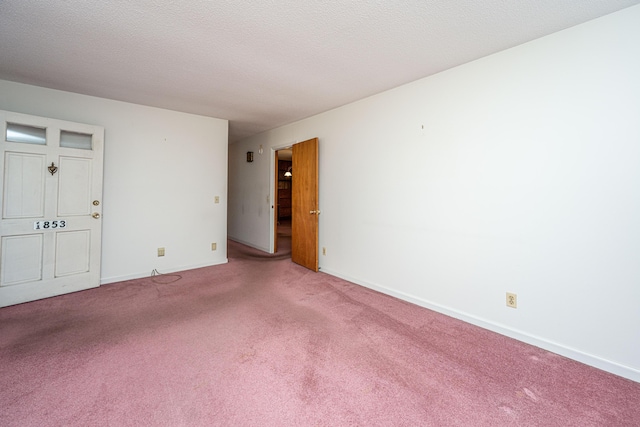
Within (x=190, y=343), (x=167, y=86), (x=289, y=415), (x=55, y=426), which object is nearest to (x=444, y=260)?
(x=289, y=415)

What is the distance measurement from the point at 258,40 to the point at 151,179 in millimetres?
2809

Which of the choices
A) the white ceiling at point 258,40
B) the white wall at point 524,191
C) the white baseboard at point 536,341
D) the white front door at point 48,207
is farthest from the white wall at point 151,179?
the white baseboard at point 536,341

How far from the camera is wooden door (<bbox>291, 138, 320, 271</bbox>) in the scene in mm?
4168

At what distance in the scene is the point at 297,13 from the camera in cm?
186

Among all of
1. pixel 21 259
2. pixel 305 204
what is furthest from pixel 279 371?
pixel 21 259

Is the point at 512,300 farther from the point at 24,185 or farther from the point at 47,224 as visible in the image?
the point at 24,185

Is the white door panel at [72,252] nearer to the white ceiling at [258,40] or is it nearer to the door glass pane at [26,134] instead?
the door glass pane at [26,134]

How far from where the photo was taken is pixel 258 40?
2184 mm

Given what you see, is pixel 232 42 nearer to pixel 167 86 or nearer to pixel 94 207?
pixel 167 86

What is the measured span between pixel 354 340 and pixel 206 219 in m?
3.31

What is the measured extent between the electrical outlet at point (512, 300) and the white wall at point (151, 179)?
4089 millimetres

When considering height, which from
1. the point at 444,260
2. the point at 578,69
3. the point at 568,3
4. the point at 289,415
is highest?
the point at 568,3

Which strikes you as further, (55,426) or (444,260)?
(444,260)

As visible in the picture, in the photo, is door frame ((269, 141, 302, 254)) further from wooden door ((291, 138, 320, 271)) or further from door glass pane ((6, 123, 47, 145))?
door glass pane ((6, 123, 47, 145))
